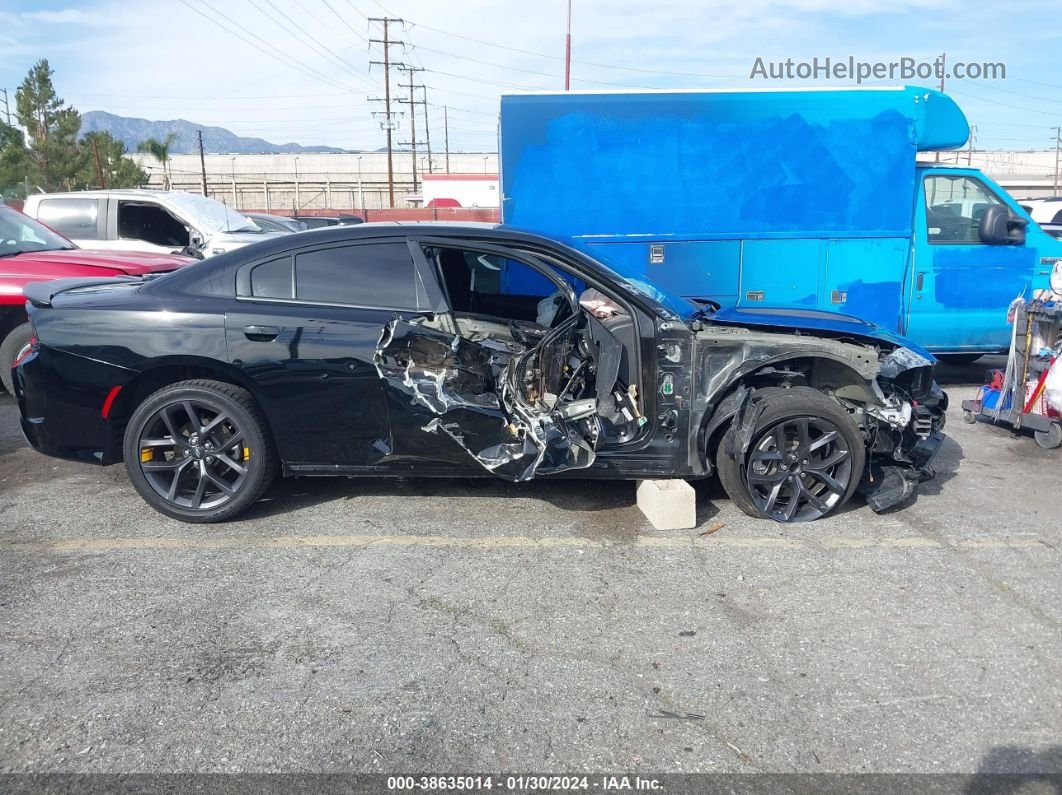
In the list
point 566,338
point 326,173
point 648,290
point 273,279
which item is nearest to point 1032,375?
point 648,290

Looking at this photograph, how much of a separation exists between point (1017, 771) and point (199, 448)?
3.91 m

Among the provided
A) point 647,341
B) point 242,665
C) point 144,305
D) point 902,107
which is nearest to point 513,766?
point 242,665

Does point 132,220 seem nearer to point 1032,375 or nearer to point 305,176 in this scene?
point 1032,375

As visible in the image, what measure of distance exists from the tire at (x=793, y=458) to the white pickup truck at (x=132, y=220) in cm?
783

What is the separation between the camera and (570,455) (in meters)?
4.51

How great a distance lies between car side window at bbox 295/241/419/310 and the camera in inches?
180

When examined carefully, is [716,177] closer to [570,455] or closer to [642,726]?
[570,455]

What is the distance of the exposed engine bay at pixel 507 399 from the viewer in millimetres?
4484

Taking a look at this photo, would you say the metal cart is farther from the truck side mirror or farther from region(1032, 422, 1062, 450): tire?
the truck side mirror

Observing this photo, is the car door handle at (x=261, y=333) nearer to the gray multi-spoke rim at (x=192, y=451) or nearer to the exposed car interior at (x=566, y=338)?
the gray multi-spoke rim at (x=192, y=451)

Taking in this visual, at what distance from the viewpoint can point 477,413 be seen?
14.8 ft

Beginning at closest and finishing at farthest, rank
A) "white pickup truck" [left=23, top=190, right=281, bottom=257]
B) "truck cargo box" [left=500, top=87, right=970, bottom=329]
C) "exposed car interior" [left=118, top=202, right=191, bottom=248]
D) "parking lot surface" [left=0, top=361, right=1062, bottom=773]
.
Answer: "parking lot surface" [left=0, top=361, right=1062, bottom=773] → "truck cargo box" [left=500, top=87, right=970, bottom=329] → "white pickup truck" [left=23, top=190, right=281, bottom=257] → "exposed car interior" [left=118, top=202, right=191, bottom=248]

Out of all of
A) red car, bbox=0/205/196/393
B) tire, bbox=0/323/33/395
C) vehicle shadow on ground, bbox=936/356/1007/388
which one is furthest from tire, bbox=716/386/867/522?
tire, bbox=0/323/33/395

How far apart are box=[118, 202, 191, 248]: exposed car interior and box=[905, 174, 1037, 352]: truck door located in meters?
8.42
